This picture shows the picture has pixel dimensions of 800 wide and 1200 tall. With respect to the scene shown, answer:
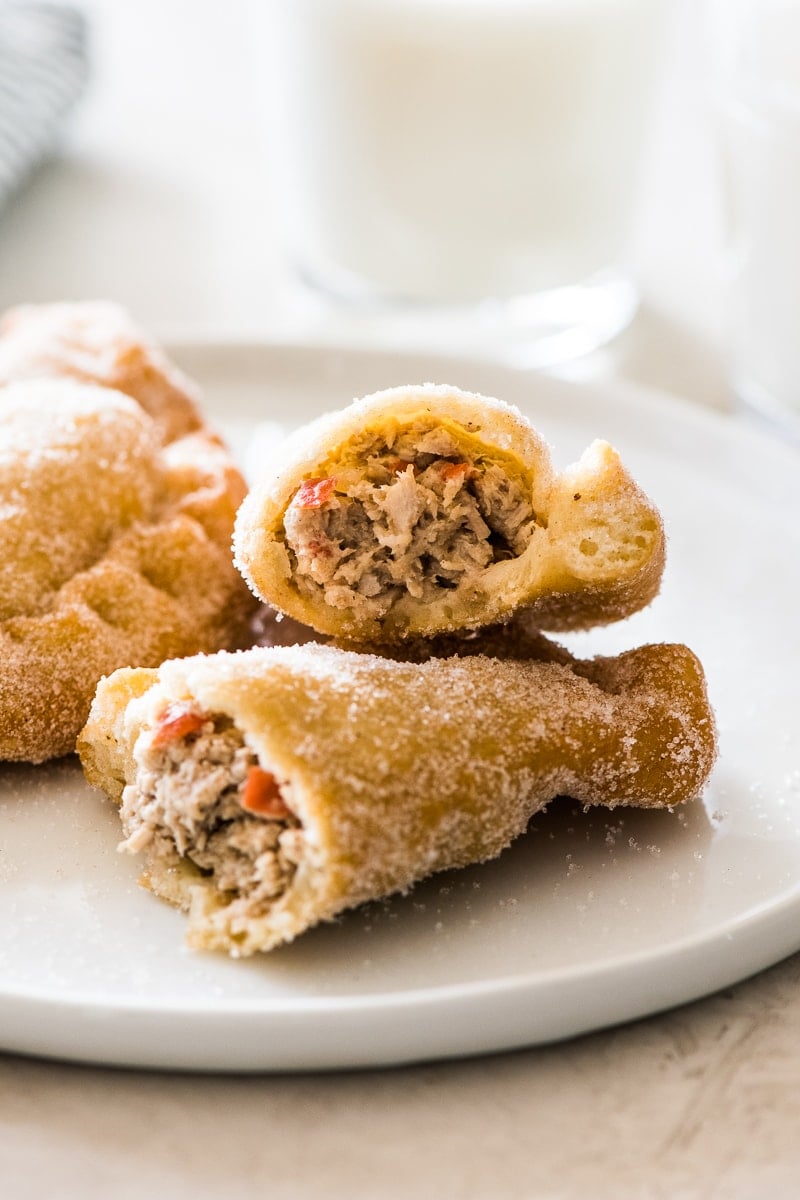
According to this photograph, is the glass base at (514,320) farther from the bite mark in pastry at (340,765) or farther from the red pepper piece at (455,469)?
the bite mark in pastry at (340,765)

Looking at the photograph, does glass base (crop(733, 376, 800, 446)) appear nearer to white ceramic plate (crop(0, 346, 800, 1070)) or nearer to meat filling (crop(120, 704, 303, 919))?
white ceramic plate (crop(0, 346, 800, 1070))

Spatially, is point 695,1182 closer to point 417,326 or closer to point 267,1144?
point 267,1144

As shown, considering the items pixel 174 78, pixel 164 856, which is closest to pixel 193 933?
pixel 164 856

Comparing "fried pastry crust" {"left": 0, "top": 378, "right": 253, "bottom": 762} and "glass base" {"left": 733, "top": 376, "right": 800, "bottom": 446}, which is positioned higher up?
"fried pastry crust" {"left": 0, "top": 378, "right": 253, "bottom": 762}

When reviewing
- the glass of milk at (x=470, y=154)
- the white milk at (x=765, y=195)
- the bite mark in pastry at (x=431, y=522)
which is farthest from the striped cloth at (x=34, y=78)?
the bite mark in pastry at (x=431, y=522)

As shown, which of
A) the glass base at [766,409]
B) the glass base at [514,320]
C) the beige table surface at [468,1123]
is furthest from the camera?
the glass base at [514,320]

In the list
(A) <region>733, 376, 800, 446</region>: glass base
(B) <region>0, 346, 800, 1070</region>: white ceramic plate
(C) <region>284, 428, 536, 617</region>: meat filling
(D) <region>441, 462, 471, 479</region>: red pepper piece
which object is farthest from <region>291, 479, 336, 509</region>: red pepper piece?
(A) <region>733, 376, 800, 446</region>: glass base

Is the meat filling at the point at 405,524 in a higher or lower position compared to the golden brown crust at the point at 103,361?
higher

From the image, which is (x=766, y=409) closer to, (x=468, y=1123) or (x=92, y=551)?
(x=92, y=551)
